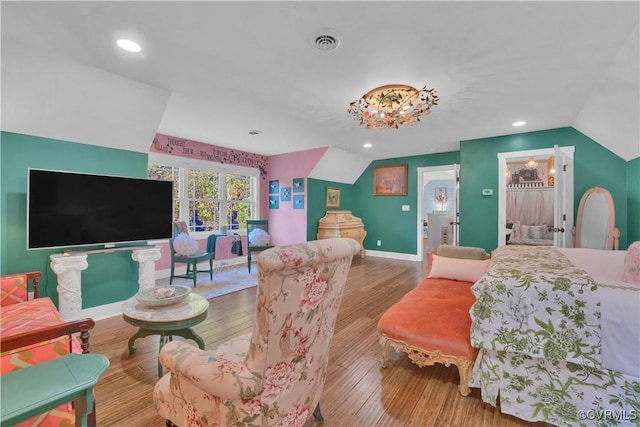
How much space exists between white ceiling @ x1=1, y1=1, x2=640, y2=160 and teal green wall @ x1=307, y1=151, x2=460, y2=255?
A: 244 centimetres

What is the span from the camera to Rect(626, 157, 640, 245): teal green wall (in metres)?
3.38

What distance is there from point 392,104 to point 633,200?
348cm

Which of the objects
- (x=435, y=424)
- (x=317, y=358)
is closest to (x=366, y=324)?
(x=435, y=424)

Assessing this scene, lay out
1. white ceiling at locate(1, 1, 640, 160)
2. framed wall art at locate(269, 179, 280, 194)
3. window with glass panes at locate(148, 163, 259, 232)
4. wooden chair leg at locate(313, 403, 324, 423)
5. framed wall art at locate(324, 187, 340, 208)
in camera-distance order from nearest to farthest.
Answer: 1. wooden chair leg at locate(313, 403, 324, 423)
2. white ceiling at locate(1, 1, 640, 160)
3. window with glass panes at locate(148, 163, 259, 232)
4. framed wall art at locate(269, 179, 280, 194)
5. framed wall art at locate(324, 187, 340, 208)

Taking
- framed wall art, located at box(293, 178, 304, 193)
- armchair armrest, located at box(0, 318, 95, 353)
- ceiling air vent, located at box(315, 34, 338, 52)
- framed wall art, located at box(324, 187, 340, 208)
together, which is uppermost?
ceiling air vent, located at box(315, 34, 338, 52)

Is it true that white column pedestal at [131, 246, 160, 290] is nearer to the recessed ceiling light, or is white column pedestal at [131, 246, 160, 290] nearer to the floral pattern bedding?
the recessed ceiling light

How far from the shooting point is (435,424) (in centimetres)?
153

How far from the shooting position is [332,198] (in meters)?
6.45

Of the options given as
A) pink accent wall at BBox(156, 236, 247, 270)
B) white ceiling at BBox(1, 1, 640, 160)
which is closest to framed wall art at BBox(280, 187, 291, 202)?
pink accent wall at BBox(156, 236, 247, 270)

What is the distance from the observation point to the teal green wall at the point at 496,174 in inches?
147

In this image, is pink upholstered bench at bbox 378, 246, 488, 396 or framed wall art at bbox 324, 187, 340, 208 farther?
framed wall art at bbox 324, 187, 340, 208

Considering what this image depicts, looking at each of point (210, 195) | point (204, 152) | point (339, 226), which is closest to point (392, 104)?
point (339, 226)

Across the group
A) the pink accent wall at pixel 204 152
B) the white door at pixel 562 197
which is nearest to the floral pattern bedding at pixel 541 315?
the white door at pixel 562 197

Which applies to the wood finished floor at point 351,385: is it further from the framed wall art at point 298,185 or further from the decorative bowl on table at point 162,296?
the framed wall art at point 298,185
